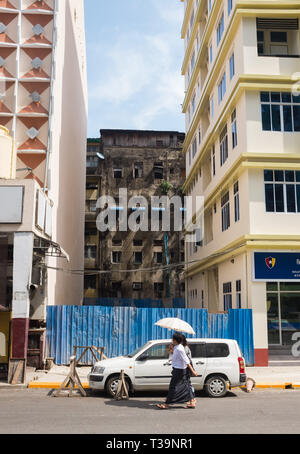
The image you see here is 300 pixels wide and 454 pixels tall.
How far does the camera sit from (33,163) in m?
19.5

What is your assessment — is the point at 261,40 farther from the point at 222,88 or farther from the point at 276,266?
the point at 276,266

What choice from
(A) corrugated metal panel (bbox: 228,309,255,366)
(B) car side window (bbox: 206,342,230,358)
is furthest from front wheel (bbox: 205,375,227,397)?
(A) corrugated metal panel (bbox: 228,309,255,366)

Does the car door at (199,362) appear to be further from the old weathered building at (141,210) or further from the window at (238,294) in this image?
the old weathered building at (141,210)

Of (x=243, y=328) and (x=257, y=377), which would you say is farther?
(x=243, y=328)

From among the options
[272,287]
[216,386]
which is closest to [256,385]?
[216,386]

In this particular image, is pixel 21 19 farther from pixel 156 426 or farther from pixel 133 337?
pixel 156 426

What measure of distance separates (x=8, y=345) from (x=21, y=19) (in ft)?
47.2

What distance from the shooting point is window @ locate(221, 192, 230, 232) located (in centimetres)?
2391

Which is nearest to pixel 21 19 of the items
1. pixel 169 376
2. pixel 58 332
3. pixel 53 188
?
pixel 53 188

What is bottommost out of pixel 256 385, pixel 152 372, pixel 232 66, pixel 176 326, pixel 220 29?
pixel 256 385

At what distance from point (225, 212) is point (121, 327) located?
9.51 meters

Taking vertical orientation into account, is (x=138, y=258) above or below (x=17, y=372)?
above

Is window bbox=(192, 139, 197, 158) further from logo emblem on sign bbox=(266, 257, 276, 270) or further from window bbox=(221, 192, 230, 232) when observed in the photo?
logo emblem on sign bbox=(266, 257, 276, 270)

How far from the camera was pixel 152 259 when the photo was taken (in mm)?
45156
